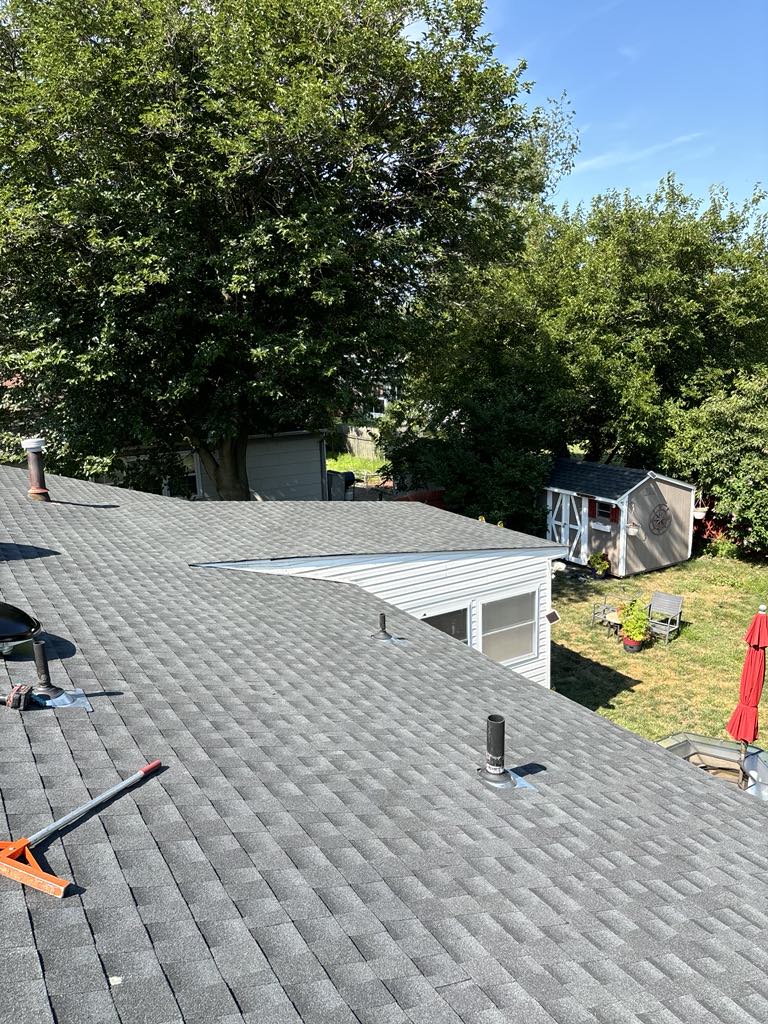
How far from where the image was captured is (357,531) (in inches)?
505

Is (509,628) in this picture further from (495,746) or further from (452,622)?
(495,746)

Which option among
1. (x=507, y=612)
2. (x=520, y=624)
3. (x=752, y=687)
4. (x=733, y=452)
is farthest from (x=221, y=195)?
(x=733, y=452)

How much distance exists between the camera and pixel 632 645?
17.6 meters

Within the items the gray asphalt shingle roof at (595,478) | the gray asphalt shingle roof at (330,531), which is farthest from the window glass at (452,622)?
the gray asphalt shingle roof at (595,478)

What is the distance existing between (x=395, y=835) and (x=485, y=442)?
21.5 metres

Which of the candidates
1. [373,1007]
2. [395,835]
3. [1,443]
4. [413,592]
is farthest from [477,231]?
[373,1007]

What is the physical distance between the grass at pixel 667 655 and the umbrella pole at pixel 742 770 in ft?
10.1

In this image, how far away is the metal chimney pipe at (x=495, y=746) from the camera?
217 inches

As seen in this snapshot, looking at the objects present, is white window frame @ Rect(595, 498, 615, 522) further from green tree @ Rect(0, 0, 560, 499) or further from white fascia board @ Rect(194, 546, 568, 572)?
white fascia board @ Rect(194, 546, 568, 572)

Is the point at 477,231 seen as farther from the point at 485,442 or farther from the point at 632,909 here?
the point at 632,909

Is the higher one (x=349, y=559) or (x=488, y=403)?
(x=488, y=403)

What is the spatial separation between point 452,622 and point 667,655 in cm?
777

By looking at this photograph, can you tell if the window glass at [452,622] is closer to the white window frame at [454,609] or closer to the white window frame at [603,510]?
the white window frame at [454,609]

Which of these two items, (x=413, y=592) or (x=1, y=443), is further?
(x=1, y=443)
